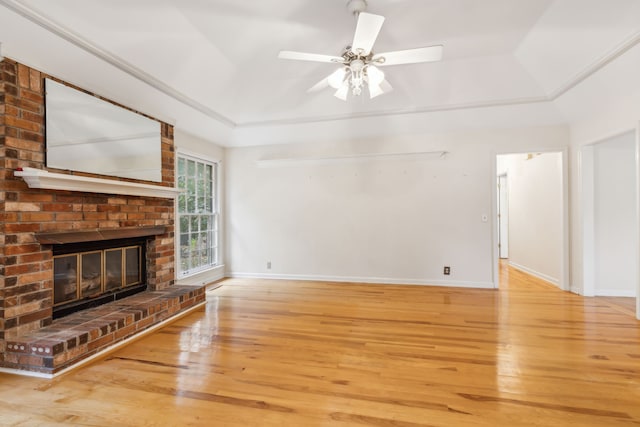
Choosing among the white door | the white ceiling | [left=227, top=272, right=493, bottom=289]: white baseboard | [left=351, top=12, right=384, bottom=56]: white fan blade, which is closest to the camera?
[left=351, top=12, right=384, bottom=56]: white fan blade

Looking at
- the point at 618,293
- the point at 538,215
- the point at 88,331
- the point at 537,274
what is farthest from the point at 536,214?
the point at 88,331

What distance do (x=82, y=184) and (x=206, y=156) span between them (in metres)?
2.37

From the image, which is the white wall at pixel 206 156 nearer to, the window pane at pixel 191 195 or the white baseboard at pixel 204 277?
the white baseboard at pixel 204 277

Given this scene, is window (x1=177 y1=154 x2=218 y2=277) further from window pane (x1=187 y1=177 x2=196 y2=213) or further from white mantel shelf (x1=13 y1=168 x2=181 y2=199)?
white mantel shelf (x1=13 y1=168 x2=181 y2=199)

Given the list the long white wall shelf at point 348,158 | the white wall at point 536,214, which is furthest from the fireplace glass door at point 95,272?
the white wall at point 536,214

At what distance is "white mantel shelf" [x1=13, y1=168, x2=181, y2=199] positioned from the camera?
2.21 m

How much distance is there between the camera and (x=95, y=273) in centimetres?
296

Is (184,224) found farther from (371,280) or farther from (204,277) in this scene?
(371,280)

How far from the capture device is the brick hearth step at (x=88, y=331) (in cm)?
210

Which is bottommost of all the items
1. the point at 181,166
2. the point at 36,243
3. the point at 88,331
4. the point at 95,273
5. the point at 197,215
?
the point at 88,331

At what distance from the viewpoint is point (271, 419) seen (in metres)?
1.66

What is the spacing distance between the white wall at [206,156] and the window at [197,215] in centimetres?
8

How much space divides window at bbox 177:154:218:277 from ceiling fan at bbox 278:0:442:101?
2.61 metres

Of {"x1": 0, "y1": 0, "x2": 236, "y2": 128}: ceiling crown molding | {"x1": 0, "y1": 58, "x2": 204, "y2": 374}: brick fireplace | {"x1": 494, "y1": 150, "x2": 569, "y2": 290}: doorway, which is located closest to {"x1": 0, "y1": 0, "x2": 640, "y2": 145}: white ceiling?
{"x1": 0, "y1": 0, "x2": 236, "y2": 128}: ceiling crown molding
